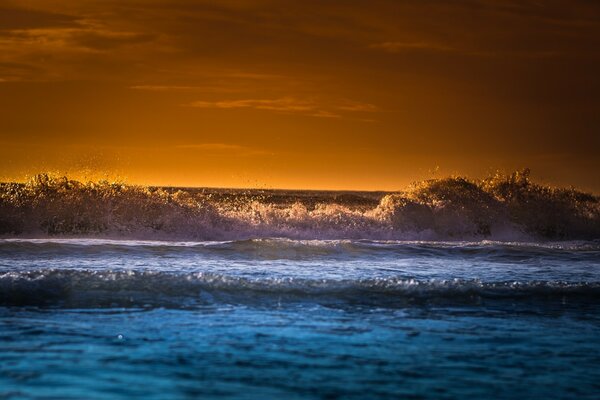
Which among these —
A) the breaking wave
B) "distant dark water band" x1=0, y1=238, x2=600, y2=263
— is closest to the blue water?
"distant dark water band" x1=0, y1=238, x2=600, y2=263

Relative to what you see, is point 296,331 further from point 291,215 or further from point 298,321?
point 291,215

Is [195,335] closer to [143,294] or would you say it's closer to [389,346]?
[389,346]

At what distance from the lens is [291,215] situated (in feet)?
66.9

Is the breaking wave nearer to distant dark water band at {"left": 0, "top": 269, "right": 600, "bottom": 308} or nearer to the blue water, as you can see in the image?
the blue water

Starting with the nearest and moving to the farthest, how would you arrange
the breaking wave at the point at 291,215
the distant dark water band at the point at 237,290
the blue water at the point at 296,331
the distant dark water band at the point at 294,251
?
the blue water at the point at 296,331
the distant dark water band at the point at 237,290
the distant dark water band at the point at 294,251
the breaking wave at the point at 291,215

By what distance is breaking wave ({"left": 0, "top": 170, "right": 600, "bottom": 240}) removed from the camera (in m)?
19.1

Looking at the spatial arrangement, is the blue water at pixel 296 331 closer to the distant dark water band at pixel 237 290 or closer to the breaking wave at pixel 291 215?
the distant dark water band at pixel 237 290

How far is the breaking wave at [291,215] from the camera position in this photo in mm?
19109

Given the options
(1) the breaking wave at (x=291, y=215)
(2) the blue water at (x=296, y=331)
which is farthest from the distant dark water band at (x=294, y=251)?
(1) the breaking wave at (x=291, y=215)

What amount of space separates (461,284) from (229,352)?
4508 mm

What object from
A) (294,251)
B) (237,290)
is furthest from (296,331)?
(294,251)

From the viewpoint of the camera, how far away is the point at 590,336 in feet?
21.1

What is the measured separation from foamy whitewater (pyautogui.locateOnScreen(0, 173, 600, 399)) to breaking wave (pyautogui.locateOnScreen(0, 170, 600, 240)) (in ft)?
15.2

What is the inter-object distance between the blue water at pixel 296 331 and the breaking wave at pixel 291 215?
746 centimetres
